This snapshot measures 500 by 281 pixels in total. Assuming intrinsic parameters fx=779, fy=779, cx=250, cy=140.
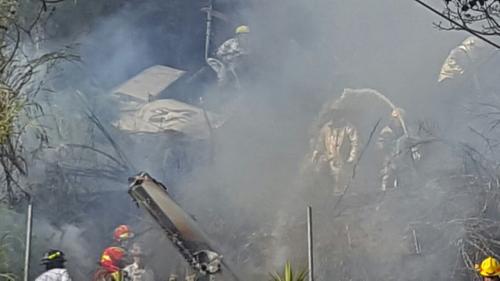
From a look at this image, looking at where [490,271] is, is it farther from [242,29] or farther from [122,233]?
[242,29]

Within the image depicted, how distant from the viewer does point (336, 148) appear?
13.9 meters

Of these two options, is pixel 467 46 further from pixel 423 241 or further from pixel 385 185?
pixel 423 241

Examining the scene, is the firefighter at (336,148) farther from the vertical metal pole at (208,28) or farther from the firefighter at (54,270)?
the firefighter at (54,270)

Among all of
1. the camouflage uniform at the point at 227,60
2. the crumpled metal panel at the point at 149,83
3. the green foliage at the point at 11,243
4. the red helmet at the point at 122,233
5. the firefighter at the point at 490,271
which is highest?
the crumpled metal panel at the point at 149,83

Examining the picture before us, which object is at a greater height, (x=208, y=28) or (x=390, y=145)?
(x=208, y=28)

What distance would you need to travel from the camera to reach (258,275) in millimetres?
12555

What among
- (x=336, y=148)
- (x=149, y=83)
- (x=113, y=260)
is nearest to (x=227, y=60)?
(x=149, y=83)

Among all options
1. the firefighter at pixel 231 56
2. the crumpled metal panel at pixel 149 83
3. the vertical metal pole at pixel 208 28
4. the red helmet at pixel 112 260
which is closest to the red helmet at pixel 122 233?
the red helmet at pixel 112 260

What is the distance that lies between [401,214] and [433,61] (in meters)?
3.58

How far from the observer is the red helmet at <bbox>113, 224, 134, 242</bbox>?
12758mm

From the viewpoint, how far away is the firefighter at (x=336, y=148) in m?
13.7

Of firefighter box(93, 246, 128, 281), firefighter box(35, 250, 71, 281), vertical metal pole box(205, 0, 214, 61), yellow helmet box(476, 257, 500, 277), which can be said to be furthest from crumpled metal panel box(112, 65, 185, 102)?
yellow helmet box(476, 257, 500, 277)

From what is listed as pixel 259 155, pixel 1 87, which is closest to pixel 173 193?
pixel 259 155

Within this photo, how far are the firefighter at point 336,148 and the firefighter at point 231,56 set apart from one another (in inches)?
86.6
